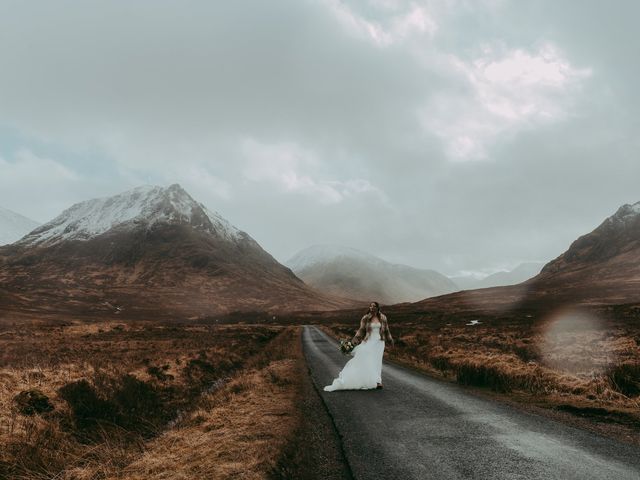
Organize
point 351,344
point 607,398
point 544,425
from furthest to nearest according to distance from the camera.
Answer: point 351,344 < point 607,398 < point 544,425

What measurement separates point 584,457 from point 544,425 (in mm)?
1989

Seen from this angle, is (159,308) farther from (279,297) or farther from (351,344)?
(351,344)

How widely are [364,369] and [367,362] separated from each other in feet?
0.78

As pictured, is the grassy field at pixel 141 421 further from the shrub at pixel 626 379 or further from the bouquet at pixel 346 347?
the shrub at pixel 626 379

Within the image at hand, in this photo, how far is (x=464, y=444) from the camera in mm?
6531

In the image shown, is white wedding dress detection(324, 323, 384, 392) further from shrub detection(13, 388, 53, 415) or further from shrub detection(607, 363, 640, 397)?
shrub detection(13, 388, 53, 415)

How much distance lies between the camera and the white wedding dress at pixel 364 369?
12.3m

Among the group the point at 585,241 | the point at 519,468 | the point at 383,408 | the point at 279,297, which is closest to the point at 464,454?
the point at 519,468

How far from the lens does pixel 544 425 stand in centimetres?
762

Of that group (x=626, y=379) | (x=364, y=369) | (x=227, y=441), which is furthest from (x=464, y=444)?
(x=626, y=379)

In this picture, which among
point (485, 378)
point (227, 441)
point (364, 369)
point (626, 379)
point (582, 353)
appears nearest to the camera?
point (227, 441)

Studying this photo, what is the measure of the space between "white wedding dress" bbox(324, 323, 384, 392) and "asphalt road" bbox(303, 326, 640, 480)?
1601 millimetres

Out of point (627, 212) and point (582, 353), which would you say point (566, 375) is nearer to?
point (582, 353)

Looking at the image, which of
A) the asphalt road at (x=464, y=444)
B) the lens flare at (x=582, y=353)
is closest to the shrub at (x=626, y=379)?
the lens flare at (x=582, y=353)
